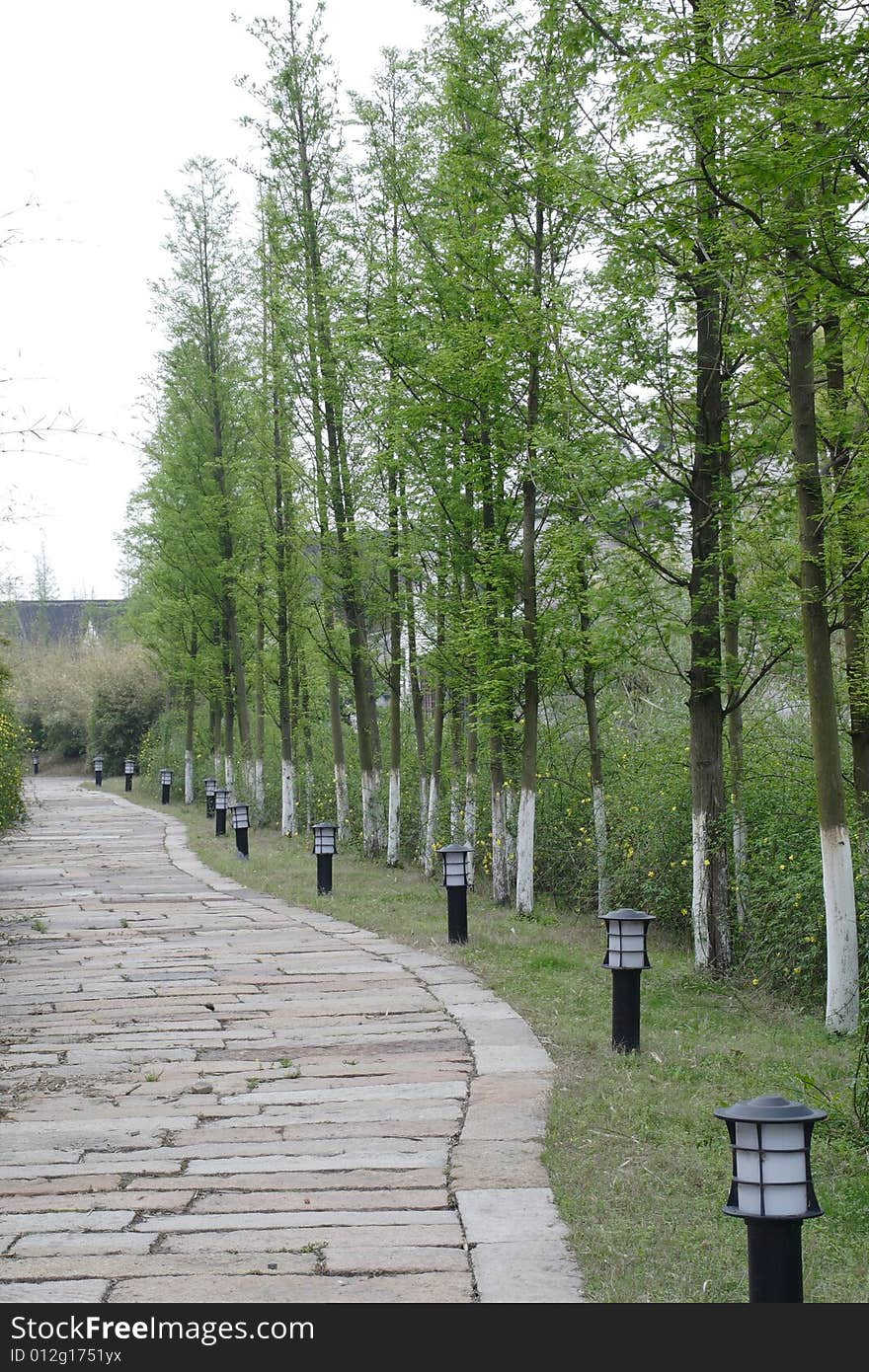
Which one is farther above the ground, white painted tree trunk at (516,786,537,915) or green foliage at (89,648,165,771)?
green foliage at (89,648,165,771)

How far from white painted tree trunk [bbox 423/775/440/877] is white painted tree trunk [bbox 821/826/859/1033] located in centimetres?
909

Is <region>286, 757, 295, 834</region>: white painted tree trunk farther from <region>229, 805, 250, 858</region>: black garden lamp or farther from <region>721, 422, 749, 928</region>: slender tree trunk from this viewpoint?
<region>721, 422, 749, 928</region>: slender tree trunk

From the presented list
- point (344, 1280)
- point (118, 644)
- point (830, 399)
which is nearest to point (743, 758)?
point (830, 399)

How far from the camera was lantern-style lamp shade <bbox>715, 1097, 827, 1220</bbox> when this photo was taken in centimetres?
370

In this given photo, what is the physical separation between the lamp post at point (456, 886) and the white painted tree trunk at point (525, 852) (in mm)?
2150

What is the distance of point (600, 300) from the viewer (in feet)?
36.3

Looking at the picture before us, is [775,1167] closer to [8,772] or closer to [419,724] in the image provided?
[419,724]

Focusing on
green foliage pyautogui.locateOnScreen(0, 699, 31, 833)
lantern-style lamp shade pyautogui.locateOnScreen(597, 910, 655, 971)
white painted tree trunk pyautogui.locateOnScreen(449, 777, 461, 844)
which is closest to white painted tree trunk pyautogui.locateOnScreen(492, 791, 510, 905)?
white painted tree trunk pyautogui.locateOnScreen(449, 777, 461, 844)

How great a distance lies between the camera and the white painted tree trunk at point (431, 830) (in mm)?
17469

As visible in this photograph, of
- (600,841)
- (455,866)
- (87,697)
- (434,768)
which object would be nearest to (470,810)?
(434,768)

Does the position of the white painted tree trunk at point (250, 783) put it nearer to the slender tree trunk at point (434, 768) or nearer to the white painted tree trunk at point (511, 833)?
the slender tree trunk at point (434, 768)

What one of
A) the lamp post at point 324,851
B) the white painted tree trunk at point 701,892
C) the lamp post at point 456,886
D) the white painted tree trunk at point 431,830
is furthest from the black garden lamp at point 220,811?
the white painted tree trunk at point 701,892

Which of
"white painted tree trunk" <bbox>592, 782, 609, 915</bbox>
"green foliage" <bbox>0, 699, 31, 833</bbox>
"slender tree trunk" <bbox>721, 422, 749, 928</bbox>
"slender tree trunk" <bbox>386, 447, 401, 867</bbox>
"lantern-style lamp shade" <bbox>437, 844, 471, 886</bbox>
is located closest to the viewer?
"slender tree trunk" <bbox>721, 422, 749, 928</bbox>
